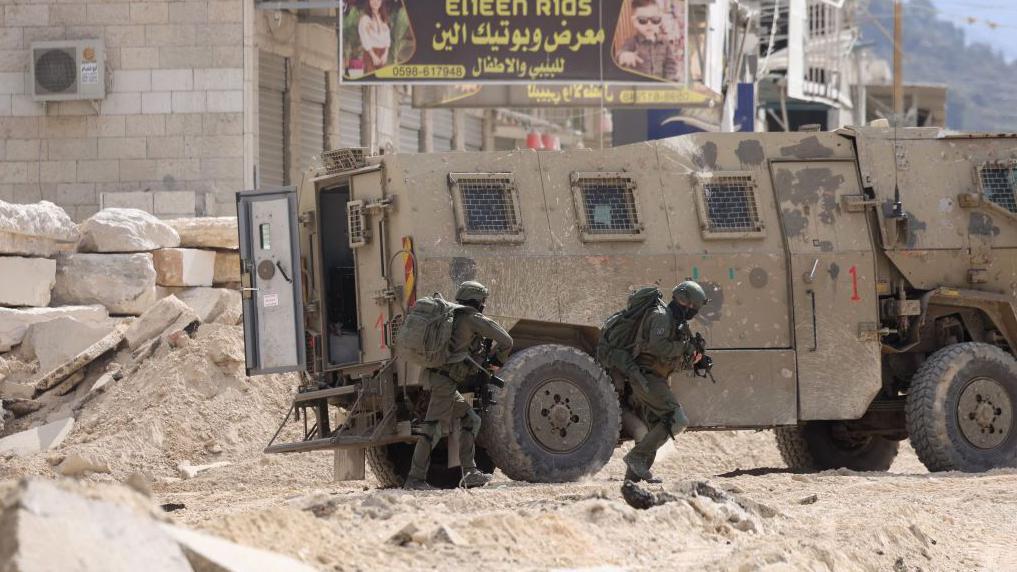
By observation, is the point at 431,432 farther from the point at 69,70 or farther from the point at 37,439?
the point at 69,70

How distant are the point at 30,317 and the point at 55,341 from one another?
493 mm

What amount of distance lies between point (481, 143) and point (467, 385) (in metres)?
23.4

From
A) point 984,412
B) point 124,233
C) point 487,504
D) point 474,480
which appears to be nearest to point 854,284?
point 984,412

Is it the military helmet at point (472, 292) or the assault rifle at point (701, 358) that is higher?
the military helmet at point (472, 292)

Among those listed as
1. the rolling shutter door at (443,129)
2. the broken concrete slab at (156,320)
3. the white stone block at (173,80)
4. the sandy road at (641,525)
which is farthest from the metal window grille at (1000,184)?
the rolling shutter door at (443,129)

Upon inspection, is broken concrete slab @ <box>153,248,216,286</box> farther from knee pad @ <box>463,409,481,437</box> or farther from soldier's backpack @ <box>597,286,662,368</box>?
soldier's backpack @ <box>597,286,662,368</box>

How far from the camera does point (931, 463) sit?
12492 mm

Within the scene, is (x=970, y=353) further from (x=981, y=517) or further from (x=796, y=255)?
(x=981, y=517)

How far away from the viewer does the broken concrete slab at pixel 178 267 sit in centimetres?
1716

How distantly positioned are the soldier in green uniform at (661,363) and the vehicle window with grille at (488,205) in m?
1.57

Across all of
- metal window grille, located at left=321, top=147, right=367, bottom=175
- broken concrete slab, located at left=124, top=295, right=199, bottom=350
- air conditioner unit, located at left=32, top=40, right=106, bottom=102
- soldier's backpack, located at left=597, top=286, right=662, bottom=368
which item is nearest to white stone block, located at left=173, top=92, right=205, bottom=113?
air conditioner unit, located at left=32, top=40, right=106, bottom=102

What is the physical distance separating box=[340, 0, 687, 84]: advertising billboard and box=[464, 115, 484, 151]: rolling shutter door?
12076 millimetres

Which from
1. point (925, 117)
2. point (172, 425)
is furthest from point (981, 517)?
point (925, 117)

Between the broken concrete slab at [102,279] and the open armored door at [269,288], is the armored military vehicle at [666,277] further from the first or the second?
the broken concrete slab at [102,279]
